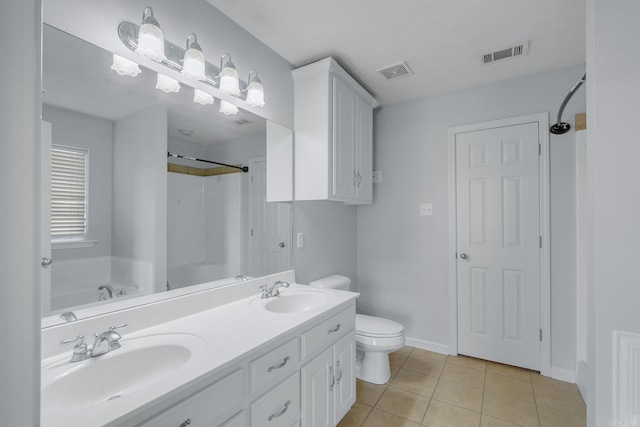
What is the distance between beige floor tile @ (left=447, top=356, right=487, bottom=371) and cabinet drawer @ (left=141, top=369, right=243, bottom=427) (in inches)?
87.5

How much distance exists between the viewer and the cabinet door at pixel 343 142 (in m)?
2.13

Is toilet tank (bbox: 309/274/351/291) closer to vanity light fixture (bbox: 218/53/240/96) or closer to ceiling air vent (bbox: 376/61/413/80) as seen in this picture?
vanity light fixture (bbox: 218/53/240/96)

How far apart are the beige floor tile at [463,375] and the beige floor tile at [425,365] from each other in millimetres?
50

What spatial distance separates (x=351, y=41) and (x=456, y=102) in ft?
4.29

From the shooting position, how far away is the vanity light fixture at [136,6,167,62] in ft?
3.92

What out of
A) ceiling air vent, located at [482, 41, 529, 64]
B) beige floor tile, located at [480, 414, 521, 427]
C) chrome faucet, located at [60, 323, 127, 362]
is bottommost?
beige floor tile, located at [480, 414, 521, 427]

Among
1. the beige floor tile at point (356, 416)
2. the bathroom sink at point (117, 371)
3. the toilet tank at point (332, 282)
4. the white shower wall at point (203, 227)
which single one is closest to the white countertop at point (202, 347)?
the bathroom sink at point (117, 371)

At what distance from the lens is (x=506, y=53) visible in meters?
2.09

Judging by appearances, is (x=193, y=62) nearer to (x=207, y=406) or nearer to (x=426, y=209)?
(x=207, y=406)

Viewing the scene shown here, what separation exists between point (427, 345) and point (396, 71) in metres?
2.50

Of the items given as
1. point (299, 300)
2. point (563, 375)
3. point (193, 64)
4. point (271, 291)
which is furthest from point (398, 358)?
point (193, 64)

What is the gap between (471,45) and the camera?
199 centimetres

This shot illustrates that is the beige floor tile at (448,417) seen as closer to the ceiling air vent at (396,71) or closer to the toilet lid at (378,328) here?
the toilet lid at (378,328)

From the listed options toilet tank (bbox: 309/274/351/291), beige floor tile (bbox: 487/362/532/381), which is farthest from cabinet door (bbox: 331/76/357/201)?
beige floor tile (bbox: 487/362/532/381)
